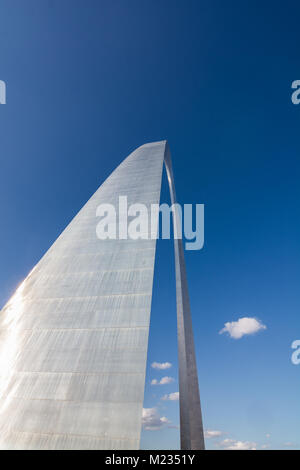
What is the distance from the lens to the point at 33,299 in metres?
10.7

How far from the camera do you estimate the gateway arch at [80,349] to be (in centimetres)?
634

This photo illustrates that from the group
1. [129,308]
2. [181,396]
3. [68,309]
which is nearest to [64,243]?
[68,309]

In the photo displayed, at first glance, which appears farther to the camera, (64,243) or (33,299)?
(64,243)

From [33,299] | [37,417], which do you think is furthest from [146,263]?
[37,417]

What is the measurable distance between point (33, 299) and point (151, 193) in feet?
27.7

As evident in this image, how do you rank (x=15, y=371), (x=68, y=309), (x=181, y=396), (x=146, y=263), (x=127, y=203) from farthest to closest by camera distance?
(x=127, y=203) < (x=181, y=396) < (x=146, y=263) < (x=68, y=309) < (x=15, y=371)

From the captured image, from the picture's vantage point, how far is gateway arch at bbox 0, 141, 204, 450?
634 centimetres

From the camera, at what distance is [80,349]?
8016mm

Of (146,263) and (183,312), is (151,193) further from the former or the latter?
(183,312)
